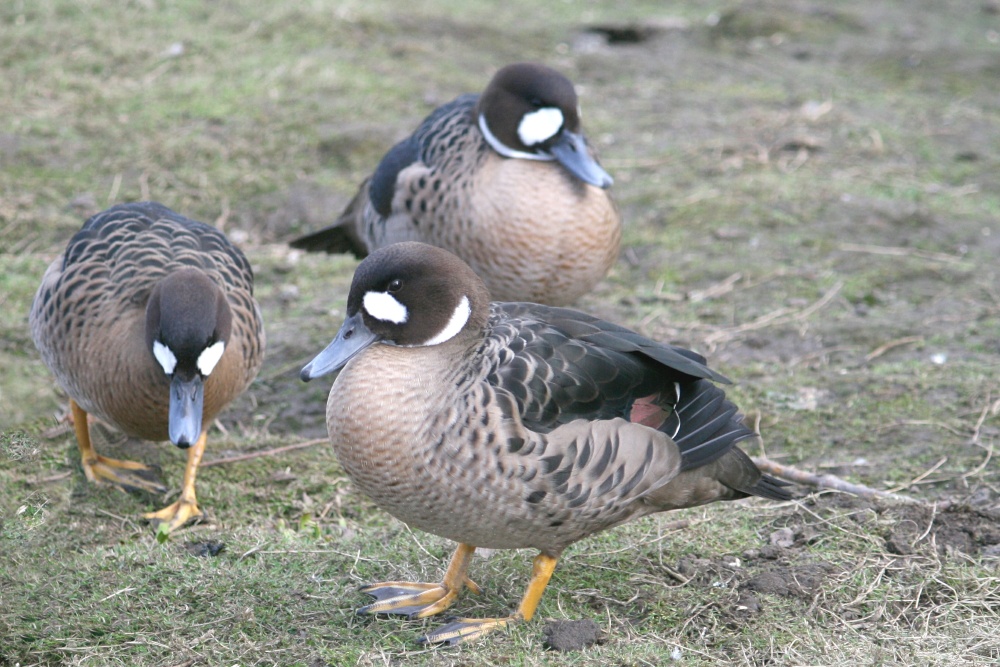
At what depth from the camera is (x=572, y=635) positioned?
3.17 metres

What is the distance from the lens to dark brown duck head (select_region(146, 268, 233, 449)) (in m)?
3.88

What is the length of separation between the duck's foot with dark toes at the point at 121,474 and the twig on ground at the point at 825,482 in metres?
2.42

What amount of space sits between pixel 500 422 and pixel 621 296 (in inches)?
119

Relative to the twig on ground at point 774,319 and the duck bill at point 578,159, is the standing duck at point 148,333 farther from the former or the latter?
the twig on ground at point 774,319

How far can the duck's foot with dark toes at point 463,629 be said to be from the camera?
126 inches

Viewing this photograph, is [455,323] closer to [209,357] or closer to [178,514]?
[209,357]

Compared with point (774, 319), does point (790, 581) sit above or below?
above

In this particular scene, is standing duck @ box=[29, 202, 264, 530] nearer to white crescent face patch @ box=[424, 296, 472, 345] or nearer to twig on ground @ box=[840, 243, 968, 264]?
white crescent face patch @ box=[424, 296, 472, 345]

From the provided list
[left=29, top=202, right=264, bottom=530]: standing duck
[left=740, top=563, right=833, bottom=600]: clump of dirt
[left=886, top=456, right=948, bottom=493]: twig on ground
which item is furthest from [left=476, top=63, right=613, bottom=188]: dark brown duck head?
[left=740, top=563, right=833, bottom=600]: clump of dirt

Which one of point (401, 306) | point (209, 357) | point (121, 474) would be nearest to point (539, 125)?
point (209, 357)

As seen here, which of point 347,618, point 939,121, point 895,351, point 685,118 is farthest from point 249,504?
point 939,121

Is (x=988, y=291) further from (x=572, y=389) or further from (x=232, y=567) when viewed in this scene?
(x=232, y=567)

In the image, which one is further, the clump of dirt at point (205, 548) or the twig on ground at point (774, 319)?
the twig on ground at point (774, 319)

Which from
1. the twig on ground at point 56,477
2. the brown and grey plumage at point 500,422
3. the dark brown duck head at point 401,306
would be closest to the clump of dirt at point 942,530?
the brown and grey plumage at point 500,422
